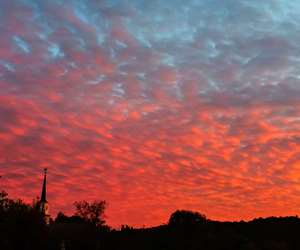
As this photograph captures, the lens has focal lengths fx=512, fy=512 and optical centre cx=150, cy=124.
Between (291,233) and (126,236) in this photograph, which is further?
(126,236)

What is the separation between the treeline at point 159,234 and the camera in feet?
167

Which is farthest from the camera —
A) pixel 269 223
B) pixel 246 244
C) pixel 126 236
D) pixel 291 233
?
pixel 126 236

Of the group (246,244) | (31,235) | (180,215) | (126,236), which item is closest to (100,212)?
(180,215)

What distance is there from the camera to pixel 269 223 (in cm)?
7519

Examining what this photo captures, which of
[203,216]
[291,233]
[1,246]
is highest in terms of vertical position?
[203,216]

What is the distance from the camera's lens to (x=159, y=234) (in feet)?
254

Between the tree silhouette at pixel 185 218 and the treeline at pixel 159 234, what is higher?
the tree silhouette at pixel 185 218

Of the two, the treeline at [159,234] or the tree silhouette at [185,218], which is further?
the tree silhouette at [185,218]

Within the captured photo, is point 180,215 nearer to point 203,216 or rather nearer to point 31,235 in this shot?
point 203,216

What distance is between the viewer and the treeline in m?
50.9

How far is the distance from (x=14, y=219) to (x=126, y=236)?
3233cm

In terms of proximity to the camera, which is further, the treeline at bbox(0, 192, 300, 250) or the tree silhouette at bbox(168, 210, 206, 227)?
the tree silhouette at bbox(168, 210, 206, 227)

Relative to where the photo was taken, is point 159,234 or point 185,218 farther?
point 185,218

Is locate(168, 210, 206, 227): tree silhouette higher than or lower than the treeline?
higher
